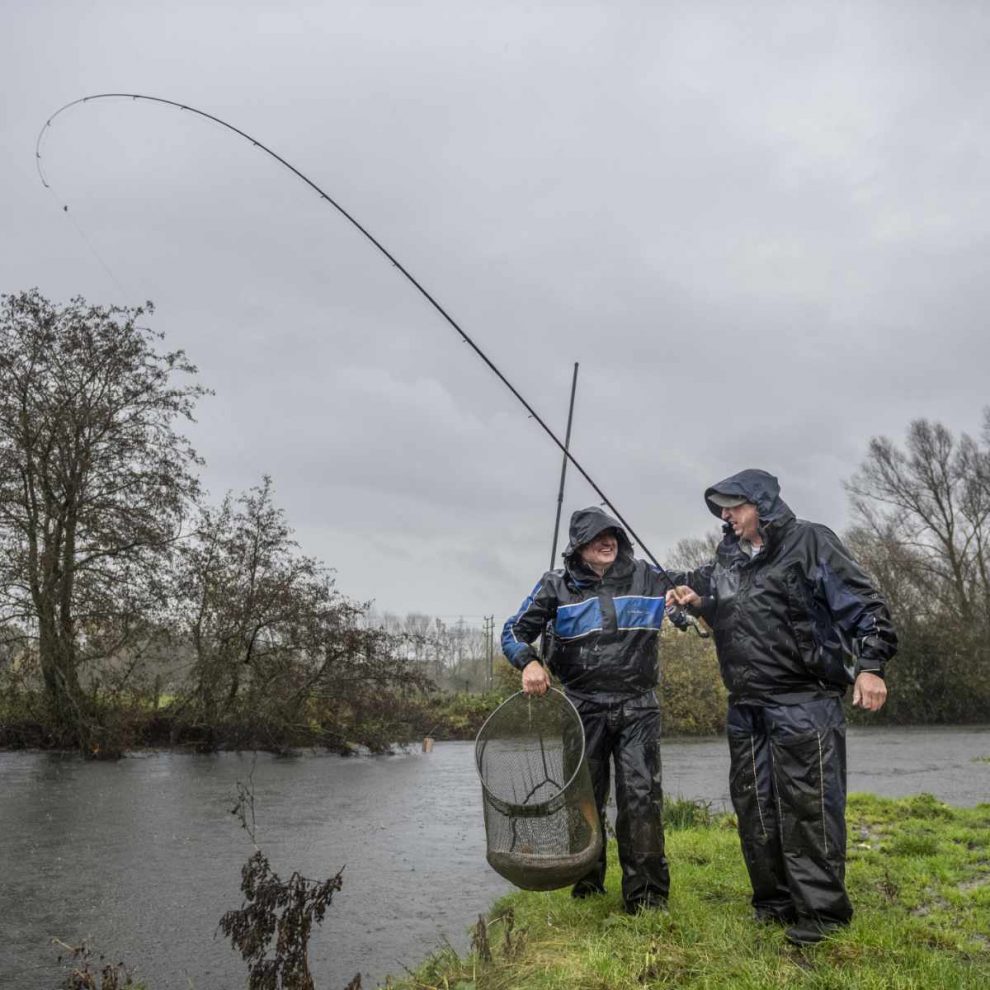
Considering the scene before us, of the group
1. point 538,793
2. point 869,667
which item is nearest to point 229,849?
point 538,793

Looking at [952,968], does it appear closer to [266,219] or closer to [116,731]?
[266,219]

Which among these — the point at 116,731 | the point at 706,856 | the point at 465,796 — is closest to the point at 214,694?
the point at 116,731

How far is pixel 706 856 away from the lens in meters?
5.76

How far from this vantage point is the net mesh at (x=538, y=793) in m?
3.98

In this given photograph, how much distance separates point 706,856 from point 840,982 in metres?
2.70

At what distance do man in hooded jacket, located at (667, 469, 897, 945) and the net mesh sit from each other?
0.77 metres

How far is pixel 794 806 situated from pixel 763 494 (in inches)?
56.3

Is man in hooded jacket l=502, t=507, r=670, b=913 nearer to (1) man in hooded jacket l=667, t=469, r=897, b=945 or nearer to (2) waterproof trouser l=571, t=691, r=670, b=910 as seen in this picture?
(2) waterproof trouser l=571, t=691, r=670, b=910

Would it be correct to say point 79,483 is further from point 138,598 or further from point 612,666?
point 612,666

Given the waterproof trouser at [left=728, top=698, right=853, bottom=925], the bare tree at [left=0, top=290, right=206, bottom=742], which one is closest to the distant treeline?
the bare tree at [left=0, top=290, right=206, bottom=742]

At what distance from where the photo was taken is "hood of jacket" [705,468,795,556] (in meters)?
4.18

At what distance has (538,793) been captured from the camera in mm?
4996

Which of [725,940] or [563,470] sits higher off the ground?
[563,470]

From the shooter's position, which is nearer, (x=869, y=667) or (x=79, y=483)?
(x=869, y=667)
